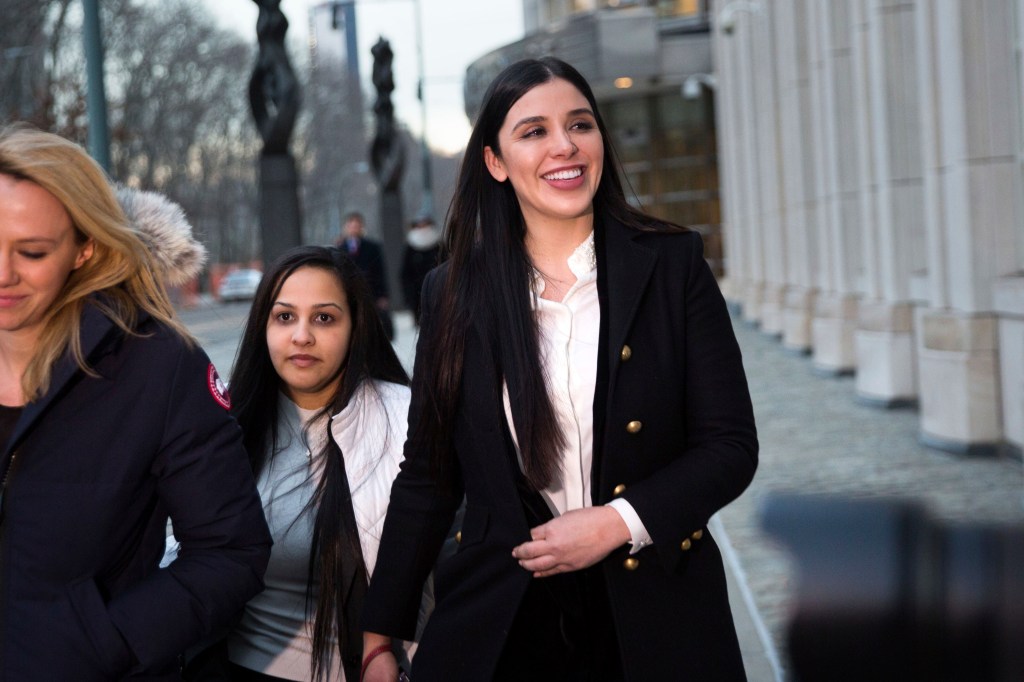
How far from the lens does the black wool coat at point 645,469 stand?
2.66 m

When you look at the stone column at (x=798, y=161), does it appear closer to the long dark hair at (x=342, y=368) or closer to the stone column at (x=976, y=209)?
the stone column at (x=976, y=209)

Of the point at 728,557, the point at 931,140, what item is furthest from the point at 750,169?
the point at 728,557

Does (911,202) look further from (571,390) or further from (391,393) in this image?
(571,390)

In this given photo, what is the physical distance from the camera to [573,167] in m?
2.93

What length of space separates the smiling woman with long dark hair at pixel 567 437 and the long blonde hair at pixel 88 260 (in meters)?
0.64

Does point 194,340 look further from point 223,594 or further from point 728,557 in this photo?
point 728,557

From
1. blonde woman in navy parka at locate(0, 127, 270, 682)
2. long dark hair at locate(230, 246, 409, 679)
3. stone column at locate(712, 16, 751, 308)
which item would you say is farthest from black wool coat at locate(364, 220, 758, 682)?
stone column at locate(712, 16, 751, 308)

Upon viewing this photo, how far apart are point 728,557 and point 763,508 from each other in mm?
5292

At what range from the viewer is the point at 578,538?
102 inches

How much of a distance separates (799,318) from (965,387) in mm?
10158

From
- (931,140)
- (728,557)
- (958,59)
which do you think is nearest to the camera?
(728,557)

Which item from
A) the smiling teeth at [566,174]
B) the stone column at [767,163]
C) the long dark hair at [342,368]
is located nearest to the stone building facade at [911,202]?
the stone column at [767,163]

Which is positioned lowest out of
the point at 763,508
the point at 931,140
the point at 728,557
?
the point at 728,557

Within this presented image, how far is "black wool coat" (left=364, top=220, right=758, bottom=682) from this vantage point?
2.66 metres
